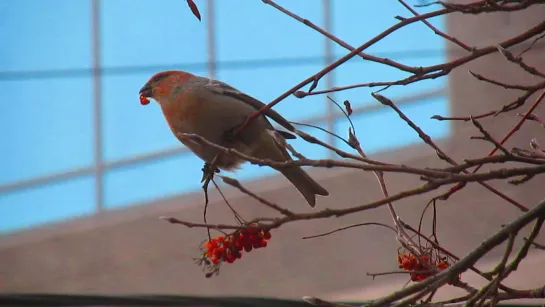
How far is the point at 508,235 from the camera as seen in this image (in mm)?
1350

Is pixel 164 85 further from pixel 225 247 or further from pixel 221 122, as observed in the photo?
pixel 225 247

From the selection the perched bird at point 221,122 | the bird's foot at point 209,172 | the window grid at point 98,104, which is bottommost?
the bird's foot at point 209,172

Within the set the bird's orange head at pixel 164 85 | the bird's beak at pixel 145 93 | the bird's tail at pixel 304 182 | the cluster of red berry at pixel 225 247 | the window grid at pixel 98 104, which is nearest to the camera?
the cluster of red berry at pixel 225 247

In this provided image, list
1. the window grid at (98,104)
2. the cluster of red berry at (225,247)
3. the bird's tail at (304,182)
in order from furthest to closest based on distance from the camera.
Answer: the window grid at (98,104) < the bird's tail at (304,182) < the cluster of red berry at (225,247)

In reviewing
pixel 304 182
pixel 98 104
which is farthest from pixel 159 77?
pixel 98 104

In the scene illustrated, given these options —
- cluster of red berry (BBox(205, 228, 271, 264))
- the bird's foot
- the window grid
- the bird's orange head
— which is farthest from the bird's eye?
the window grid

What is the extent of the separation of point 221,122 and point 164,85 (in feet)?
0.89

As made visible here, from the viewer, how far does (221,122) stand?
8.07ft

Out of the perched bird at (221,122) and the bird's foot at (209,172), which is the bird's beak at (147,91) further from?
the bird's foot at (209,172)

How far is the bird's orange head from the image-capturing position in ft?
8.55

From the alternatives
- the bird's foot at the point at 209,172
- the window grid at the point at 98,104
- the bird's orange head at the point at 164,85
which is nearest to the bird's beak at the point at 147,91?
the bird's orange head at the point at 164,85

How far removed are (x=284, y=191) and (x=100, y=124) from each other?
1.50 metres

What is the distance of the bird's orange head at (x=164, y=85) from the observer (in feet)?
8.55

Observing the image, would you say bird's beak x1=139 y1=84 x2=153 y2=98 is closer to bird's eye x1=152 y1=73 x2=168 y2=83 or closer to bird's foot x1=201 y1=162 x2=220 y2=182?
bird's eye x1=152 y1=73 x2=168 y2=83
